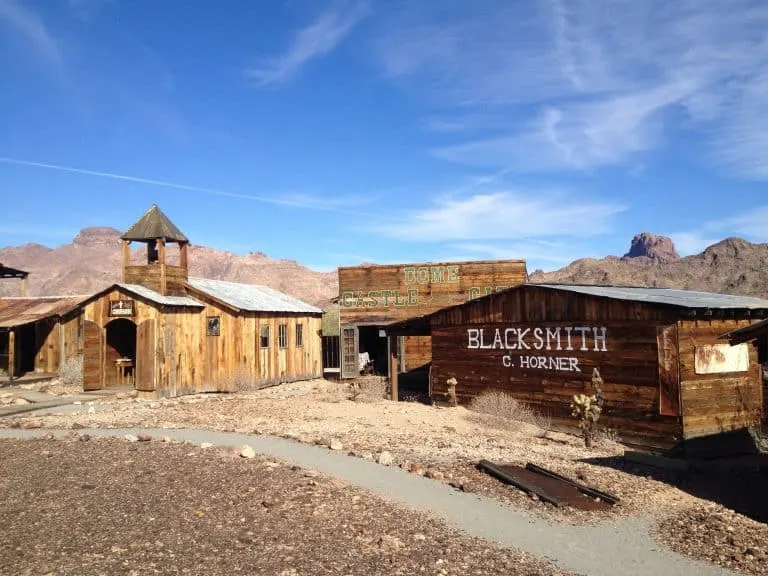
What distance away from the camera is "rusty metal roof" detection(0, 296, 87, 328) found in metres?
27.6

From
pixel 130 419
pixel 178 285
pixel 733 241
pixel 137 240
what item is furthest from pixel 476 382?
pixel 733 241

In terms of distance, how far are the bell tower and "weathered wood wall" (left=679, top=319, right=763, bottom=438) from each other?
60.6 ft

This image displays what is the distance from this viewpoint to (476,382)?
1894 centimetres

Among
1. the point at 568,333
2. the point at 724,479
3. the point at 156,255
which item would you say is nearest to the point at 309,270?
the point at 156,255

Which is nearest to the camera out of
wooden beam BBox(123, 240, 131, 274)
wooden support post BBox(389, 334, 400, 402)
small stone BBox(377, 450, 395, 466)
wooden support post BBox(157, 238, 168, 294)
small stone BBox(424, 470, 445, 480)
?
small stone BBox(424, 470, 445, 480)

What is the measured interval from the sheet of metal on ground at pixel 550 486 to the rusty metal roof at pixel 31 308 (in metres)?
22.2

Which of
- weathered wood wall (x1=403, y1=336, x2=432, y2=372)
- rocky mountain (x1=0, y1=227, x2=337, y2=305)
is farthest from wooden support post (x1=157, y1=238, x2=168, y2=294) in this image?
rocky mountain (x1=0, y1=227, x2=337, y2=305)

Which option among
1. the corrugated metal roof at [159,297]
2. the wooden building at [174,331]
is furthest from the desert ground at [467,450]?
the corrugated metal roof at [159,297]

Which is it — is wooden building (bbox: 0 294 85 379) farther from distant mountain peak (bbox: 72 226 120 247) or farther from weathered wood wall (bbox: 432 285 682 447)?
distant mountain peak (bbox: 72 226 120 247)

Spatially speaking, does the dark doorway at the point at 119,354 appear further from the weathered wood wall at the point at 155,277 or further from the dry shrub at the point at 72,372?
the weathered wood wall at the point at 155,277

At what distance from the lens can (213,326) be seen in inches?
964

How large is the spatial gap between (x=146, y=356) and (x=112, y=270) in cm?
12036

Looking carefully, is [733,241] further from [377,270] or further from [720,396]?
[720,396]

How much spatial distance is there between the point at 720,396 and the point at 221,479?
11158 millimetres
